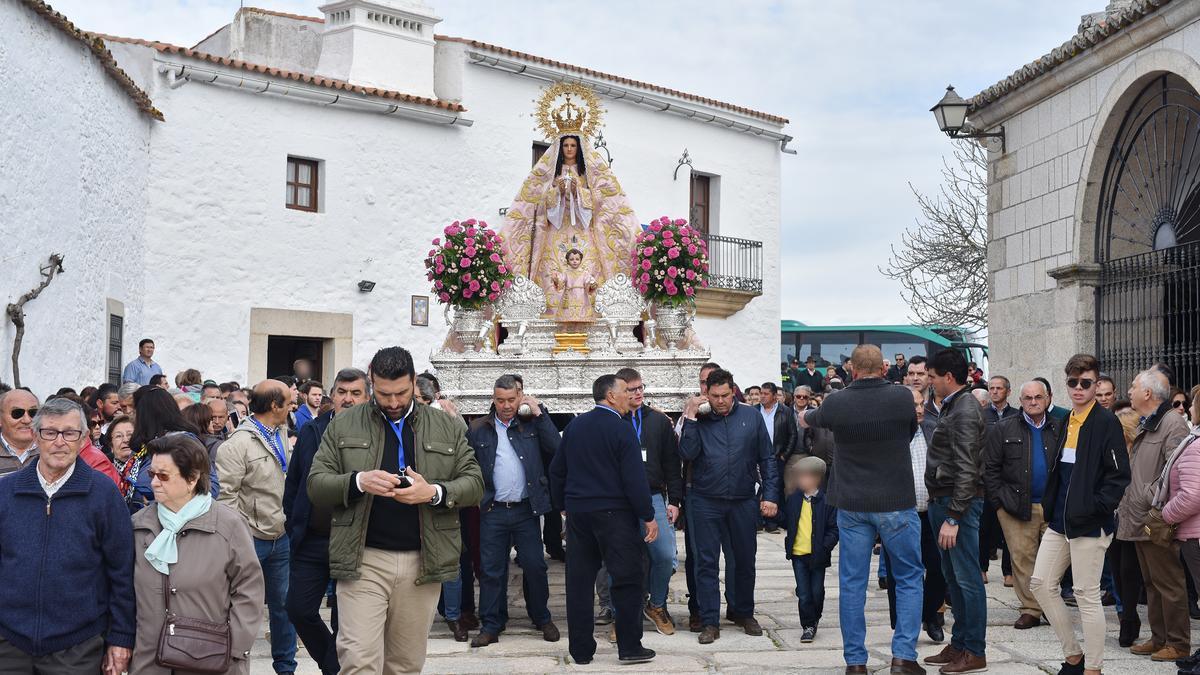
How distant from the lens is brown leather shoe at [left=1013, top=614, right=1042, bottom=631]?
27.6ft

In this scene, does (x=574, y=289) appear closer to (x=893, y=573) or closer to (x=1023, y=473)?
(x=1023, y=473)

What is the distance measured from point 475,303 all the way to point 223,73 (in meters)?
7.55

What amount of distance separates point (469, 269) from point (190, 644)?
789cm

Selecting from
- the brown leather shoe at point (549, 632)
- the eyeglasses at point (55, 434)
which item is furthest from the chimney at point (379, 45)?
the eyeglasses at point (55, 434)

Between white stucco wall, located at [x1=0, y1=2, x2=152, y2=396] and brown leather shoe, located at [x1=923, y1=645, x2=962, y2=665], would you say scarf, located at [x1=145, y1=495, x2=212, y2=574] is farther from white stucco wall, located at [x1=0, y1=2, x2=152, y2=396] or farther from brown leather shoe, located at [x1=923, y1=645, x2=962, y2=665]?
white stucco wall, located at [x1=0, y1=2, x2=152, y2=396]

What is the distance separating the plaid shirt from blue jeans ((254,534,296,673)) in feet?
12.2

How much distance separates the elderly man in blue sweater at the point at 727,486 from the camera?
8367 mm

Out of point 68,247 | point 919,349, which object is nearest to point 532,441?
point 68,247

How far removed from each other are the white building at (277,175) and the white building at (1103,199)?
364 inches

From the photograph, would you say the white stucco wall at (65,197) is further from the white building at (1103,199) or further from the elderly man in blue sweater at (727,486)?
the white building at (1103,199)

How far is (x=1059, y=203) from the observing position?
12.8m

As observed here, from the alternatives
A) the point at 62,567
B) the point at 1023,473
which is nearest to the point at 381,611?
the point at 62,567

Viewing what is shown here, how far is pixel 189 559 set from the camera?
4.64 m

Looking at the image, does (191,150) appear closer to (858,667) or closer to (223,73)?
(223,73)
